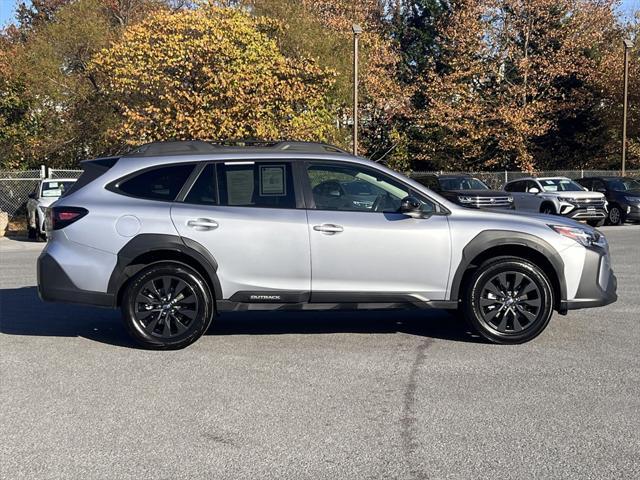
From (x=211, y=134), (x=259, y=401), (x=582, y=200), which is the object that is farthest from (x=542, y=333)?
(x=211, y=134)

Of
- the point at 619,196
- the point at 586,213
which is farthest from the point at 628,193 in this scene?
the point at 586,213

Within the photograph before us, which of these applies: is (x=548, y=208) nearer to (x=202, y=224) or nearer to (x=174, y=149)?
(x=174, y=149)

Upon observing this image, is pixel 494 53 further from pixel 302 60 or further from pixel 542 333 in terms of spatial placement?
pixel 542 333

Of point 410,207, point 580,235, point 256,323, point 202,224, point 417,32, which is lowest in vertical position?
point 256,323

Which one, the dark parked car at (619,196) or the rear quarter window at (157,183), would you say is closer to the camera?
the rear quarter window at (157,183)

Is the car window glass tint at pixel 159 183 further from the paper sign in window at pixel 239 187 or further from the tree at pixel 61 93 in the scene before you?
the tree at pixel 61 93

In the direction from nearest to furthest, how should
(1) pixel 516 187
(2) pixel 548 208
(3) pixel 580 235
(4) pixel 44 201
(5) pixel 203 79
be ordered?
(3) pixel 580 235 < (4) pixel 44 201 < (2) pixel 548 208 < (5) pixel 203 79 < (1) pixel 516 187

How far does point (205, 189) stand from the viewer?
6.76 metres

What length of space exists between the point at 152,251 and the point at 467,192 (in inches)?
610

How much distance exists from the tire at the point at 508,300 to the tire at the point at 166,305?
7.96 ft

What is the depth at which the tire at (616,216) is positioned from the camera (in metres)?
23.6

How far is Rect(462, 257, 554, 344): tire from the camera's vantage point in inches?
264

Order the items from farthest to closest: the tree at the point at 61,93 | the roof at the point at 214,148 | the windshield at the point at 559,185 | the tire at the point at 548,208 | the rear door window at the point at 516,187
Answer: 1. the tree at the point at 61,93
2. the rear door window at the point at 516,187
3. the windshield at the point at 559,185
4. the tire at the point at 548,208
5. the roof at the point at 214,148

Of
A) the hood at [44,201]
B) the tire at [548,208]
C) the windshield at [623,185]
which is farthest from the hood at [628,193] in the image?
the hood at [44,201]
